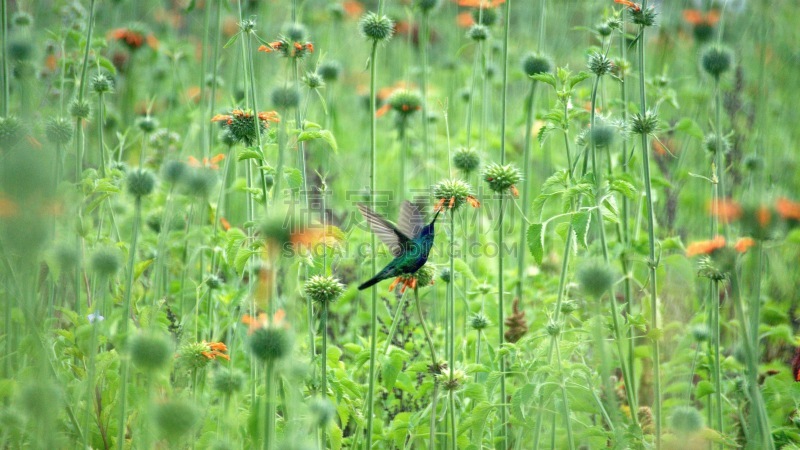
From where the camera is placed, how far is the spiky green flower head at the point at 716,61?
2195mm

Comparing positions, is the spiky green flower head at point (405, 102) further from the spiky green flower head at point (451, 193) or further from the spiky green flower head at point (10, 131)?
the spiky green flower head at point (10, 131)

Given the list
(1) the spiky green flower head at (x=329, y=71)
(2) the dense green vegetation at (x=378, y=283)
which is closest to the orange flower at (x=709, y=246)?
(2) the dense green vegetation at (x=378, y=283)

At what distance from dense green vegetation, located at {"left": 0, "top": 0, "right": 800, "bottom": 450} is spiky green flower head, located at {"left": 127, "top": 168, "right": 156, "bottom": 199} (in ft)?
0.04

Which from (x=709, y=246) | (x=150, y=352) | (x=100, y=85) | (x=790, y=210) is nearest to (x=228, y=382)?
(x=150, y=352)

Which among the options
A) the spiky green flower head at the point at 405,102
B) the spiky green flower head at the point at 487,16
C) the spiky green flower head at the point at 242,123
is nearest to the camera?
the spiky green flower head at the point at 242,123

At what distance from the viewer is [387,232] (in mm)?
2246

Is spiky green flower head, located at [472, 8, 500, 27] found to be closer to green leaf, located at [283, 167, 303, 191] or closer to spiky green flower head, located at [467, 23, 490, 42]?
spiky green flower head, located at [467, 23, 490, 42]

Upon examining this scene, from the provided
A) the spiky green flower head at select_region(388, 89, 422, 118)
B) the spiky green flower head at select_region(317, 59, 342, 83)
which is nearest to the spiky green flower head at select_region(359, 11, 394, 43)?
the spiky green flower head at select_region(388, 89, 422, 118)

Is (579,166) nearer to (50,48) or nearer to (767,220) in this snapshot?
(767,220)

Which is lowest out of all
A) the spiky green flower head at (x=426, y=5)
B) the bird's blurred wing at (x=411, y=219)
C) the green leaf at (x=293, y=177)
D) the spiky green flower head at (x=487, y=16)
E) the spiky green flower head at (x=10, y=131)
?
the bird's blurred wing at (x=411, y=219)

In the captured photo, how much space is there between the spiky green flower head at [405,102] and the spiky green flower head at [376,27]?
991 millimetres

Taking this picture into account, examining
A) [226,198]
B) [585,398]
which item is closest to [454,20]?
[226,198]

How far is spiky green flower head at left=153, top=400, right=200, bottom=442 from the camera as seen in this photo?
140 centimetres

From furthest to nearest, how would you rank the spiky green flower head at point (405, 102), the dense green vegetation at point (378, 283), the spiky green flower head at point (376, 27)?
1. the spiky green flower head at point (405, 102)
2. the spiky green flower head at point (376, 27)
3. the dense green vegetation at point (378, 283)
